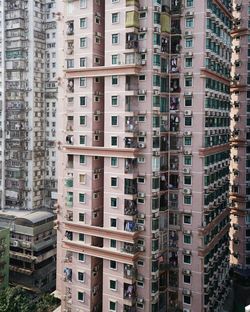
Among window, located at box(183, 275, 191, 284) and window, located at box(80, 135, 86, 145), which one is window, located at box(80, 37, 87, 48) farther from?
window, located at box(183, 275, 191, 284)

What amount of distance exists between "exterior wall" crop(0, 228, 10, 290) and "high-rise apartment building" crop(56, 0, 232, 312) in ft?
52.4

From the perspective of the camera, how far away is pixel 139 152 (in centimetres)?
3122

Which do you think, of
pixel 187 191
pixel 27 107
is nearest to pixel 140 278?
pixel 187 191

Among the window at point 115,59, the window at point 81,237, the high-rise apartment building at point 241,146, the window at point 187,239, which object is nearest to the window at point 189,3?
the window at point 115,59

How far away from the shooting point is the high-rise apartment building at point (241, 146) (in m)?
47.0

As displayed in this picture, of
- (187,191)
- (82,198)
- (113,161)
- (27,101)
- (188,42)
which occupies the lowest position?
(82,198)

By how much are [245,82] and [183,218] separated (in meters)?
22.0

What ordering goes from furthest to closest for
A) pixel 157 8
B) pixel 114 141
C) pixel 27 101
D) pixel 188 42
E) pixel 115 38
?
pixel 27 101
pixel 188 42
pixel 114 141
pixel 115 38
pixel 157 8

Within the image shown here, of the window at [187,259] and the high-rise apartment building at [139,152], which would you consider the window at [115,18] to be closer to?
the high-rise apartment building at [139,152]

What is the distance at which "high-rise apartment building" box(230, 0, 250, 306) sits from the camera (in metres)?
47.0

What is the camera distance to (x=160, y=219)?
108 feet

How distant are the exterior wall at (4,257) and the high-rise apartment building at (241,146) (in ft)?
91.4

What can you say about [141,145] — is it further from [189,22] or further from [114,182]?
[189,22]

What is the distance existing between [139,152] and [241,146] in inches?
820
